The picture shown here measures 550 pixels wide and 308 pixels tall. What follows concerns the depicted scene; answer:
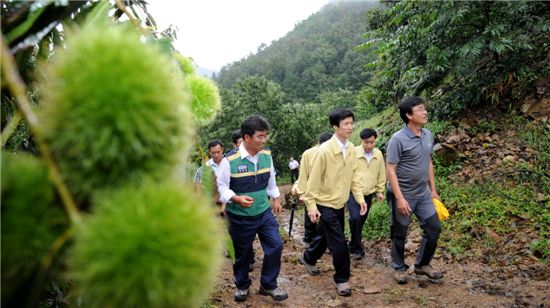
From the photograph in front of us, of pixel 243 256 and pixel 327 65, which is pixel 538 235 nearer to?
pixel 243 256

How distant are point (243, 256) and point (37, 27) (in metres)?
4.28

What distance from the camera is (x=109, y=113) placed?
0.49 meters

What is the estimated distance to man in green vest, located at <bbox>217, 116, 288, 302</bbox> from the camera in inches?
178

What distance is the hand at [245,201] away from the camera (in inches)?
167

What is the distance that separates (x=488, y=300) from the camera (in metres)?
4.75

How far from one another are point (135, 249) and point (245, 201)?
3786 mm

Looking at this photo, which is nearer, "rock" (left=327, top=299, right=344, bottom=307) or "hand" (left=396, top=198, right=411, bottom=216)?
"hand" (left=396, top=198, right=411, bottom=216)

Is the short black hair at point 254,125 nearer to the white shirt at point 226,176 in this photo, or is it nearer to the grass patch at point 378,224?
the white shirt at point 226,176

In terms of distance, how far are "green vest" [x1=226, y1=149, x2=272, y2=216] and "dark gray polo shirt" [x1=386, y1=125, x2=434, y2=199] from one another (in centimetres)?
146

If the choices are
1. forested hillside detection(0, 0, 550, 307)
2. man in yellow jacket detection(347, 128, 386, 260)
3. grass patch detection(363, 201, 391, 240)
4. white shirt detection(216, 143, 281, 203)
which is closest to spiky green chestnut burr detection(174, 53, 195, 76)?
forested hillside detection(0, 0, 550, 307)

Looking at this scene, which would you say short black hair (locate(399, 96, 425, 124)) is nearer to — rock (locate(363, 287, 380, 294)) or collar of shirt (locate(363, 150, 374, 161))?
collar of shirt (locate(363, 150, 374, 161))

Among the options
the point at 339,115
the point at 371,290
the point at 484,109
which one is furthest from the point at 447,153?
the point at 339,115

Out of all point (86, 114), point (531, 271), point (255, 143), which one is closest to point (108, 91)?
point (86, 114)

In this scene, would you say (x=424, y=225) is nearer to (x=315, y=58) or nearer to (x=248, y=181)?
(x=248, y=181)
